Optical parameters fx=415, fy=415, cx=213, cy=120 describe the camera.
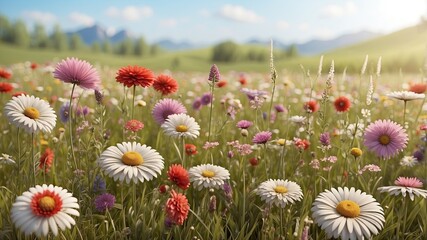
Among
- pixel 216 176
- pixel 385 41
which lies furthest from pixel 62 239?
pixel 385 41

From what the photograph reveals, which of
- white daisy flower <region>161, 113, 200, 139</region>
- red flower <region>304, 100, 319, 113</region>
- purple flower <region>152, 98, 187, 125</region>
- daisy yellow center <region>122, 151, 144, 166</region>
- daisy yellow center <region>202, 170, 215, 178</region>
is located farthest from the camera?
red flower <region>304, 100, 319, 113</region>

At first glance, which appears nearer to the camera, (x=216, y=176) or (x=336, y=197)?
(x=336, y=197)

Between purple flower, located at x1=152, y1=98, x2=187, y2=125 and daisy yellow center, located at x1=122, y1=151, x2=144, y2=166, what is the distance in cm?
91

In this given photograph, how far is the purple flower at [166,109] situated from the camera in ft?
9.50

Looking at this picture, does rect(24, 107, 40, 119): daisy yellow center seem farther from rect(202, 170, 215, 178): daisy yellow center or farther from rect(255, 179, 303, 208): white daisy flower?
rect(255, 179, 303, 208): white daisy flower

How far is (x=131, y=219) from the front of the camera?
2.34m

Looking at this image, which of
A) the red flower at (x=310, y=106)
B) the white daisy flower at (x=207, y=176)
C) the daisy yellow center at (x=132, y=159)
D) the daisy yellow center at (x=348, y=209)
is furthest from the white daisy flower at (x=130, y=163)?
the red flower at (x=310, y=106)

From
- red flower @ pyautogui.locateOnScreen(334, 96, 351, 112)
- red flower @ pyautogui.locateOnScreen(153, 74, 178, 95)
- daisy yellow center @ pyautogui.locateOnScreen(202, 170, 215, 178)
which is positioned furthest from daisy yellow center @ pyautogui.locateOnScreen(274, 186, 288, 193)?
red flower @ pyautogui.locateOnScreen(334, 96, 351, 112)

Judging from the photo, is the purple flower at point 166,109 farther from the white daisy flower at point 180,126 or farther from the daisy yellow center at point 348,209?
the daisy yellow center at point 348,209

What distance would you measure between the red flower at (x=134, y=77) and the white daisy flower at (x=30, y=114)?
0.51 m

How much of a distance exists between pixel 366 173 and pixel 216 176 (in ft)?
4.55

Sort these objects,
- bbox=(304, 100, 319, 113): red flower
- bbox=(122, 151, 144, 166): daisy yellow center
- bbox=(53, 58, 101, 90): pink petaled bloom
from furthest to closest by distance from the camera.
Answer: bbox=(304, 100, 319, 113): red flower → bbox=(53, 58, 101, 90): pink petaled bloom → bbox=(122, 151, 144, 166): daisy yellow center

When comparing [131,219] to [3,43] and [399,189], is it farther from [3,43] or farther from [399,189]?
[3,43]

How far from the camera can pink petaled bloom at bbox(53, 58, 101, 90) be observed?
7.66ft
